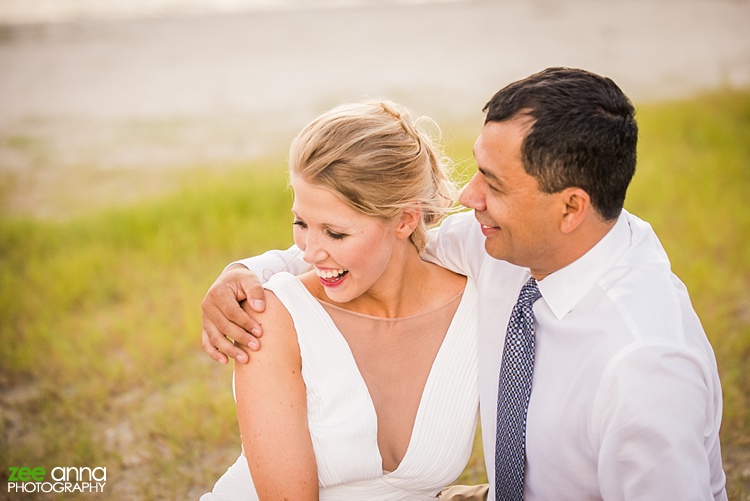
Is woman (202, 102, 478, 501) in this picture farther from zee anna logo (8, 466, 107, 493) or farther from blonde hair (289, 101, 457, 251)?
zee anna logo (8, 466, 107, 493)

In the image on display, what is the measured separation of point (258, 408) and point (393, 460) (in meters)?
0.55

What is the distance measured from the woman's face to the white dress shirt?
465mm

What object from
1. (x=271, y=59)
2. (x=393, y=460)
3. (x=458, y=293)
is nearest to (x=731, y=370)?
(x=458, y=293)

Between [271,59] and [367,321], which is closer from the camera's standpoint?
[367,321]

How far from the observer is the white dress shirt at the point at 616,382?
5.91ft

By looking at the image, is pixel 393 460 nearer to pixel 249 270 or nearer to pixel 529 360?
pixel 529 360

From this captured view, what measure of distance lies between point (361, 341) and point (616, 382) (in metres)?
0.92

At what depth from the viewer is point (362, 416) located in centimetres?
230

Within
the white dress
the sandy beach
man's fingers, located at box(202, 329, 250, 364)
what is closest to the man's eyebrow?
the white dress

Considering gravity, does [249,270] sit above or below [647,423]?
above

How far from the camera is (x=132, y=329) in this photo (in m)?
4.89

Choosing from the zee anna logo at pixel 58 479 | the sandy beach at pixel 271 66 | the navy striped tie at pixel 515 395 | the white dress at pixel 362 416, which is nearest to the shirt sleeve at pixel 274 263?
the white dress at pixel 362 416

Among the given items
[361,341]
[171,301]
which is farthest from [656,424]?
[171,301]

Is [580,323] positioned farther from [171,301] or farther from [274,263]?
[171,301]
